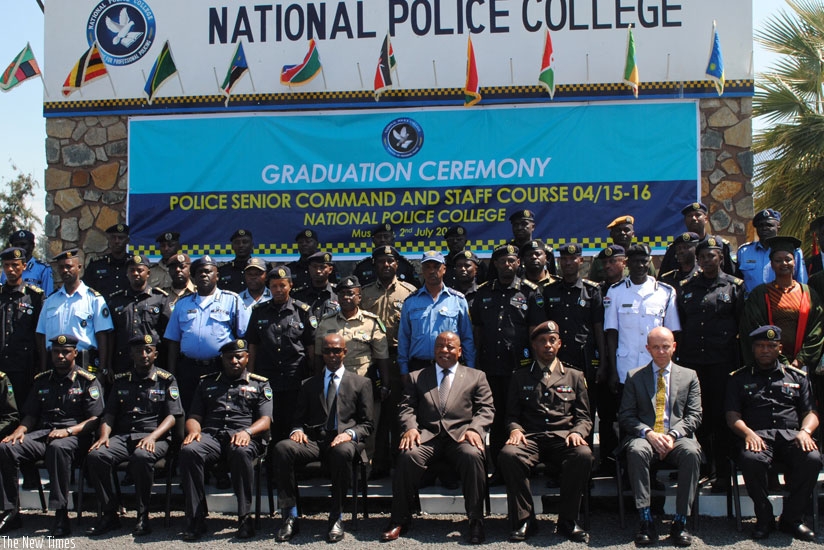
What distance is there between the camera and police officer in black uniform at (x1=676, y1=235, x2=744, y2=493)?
5789 mm

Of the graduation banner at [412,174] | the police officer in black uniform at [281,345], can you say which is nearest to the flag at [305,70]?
the graduation banner at [412,174]

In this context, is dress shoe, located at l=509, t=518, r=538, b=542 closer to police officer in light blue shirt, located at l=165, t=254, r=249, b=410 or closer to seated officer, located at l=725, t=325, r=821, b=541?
seated officer, located at l=725, t=325, r=821, b=541

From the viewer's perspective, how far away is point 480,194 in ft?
26.1

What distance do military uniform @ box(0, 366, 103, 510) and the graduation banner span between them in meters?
2.40

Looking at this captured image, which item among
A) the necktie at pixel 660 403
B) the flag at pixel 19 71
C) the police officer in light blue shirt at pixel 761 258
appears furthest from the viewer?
the flag at pixel 19 71

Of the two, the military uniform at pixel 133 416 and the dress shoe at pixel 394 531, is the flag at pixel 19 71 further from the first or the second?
the dress shoe at pixel 394 531

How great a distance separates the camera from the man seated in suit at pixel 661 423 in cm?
508

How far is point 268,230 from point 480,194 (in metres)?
2.21

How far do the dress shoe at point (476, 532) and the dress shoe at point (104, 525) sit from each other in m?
2.51

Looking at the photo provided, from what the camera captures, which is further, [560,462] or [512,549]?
[560,462]

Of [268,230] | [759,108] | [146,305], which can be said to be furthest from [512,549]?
[759,108]

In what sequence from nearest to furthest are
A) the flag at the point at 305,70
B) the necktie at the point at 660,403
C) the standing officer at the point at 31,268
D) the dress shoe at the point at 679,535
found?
the dress shoe at the point at 679,535
the necktie at the point at 660,403
the standing officer at the point at 31,268
the flag at the point at 305,70

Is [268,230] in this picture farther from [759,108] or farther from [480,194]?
[759,108]

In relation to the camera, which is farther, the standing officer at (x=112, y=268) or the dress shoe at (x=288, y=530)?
the standing officer at (x=112, y=268)
